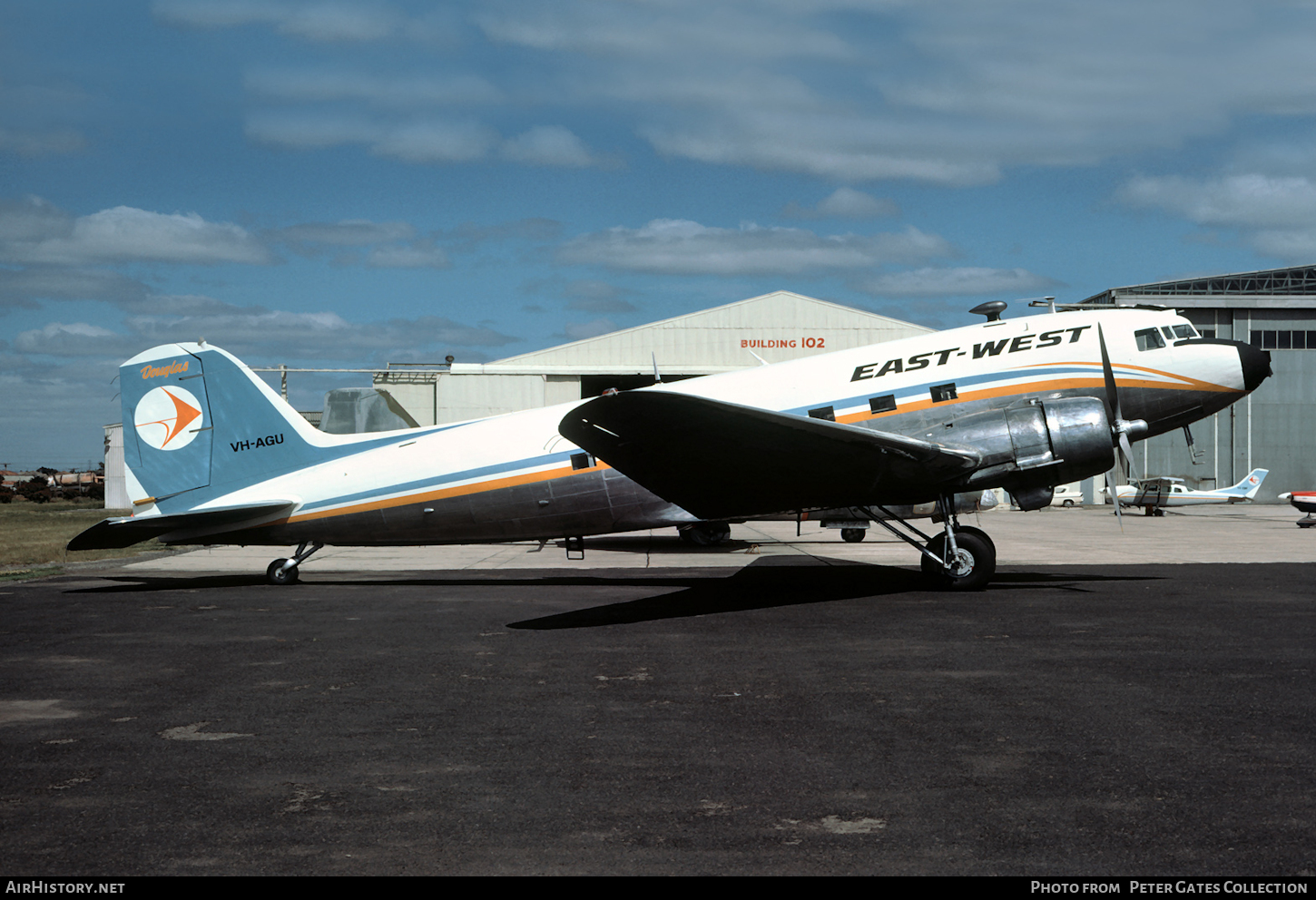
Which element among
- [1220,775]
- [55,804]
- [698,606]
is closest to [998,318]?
[698,606]

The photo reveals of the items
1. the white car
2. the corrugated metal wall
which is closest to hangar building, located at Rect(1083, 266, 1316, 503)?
the white car

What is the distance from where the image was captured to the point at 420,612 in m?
14.5

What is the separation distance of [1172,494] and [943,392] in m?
47.2

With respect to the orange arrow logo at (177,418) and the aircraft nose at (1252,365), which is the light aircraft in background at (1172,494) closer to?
the aircraft nose at (1252,365)

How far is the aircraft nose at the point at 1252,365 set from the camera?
54.2ft

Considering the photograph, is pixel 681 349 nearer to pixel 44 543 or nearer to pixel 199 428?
pixel 44 543

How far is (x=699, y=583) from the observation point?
60.3 feet

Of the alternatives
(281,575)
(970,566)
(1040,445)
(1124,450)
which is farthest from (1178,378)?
(281,575)

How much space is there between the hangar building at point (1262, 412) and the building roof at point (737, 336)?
1073 inches

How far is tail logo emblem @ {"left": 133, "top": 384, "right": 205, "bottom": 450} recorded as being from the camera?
18.2m

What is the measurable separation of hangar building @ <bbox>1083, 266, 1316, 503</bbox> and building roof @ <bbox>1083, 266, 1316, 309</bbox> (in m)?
0.08

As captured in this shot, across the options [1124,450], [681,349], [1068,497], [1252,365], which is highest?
[681,349]

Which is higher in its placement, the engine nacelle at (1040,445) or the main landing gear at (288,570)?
the engine nacelle at (1040,445)

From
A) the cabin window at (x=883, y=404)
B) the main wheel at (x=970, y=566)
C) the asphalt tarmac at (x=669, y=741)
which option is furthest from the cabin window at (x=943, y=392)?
the asphalt tarmac at (x=669, y=741)
